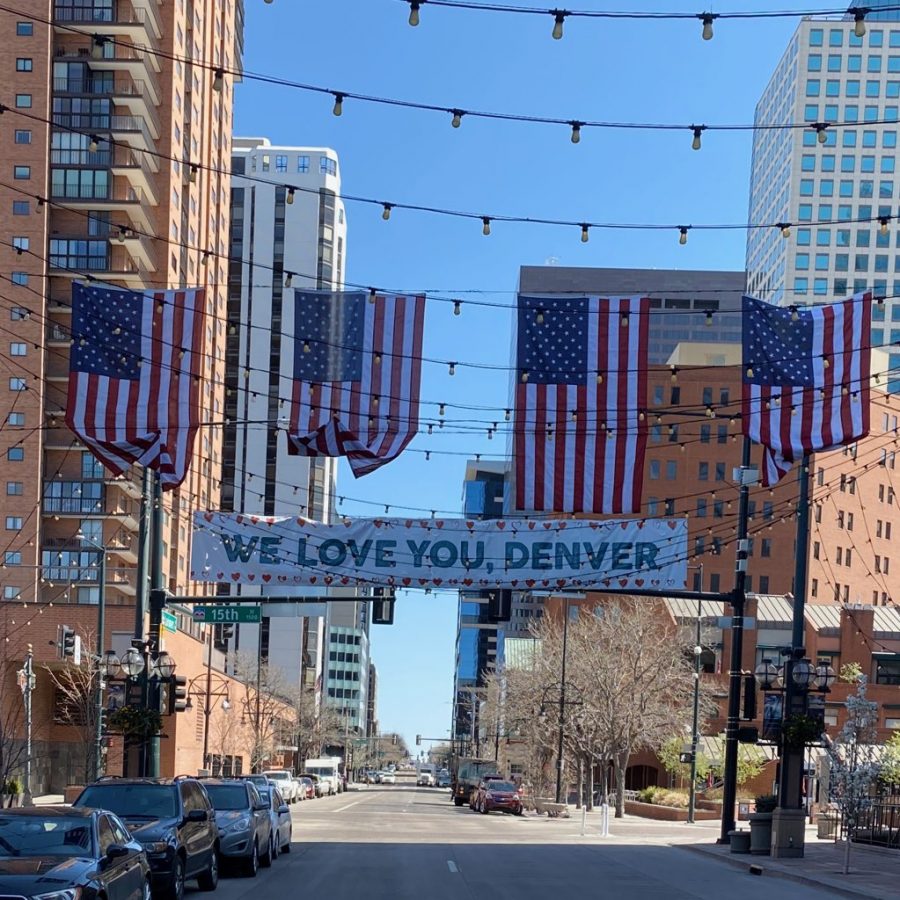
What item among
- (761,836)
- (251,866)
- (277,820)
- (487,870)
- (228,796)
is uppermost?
(228,796)

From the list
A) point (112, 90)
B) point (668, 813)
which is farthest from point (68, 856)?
point (112, 90)

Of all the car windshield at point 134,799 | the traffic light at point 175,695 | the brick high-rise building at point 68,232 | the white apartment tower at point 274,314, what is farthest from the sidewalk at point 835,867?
the white apartment tower at point 274,314

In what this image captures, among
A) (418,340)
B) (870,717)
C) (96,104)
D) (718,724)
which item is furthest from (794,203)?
(418,340)

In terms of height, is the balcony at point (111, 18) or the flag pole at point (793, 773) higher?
the balcony at point (111, 18)

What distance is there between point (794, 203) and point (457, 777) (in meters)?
108

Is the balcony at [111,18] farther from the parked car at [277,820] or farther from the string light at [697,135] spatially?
the string light at [697,135]

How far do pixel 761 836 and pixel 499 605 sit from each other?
313 inches

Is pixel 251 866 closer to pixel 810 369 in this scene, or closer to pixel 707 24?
pixel 810 369

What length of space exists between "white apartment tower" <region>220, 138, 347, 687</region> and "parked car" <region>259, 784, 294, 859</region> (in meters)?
107

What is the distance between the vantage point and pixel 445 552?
1414 inches

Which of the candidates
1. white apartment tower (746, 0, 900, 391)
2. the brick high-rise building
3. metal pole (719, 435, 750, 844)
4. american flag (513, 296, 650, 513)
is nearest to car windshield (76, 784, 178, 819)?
american flag (513, 296, 650, 513)

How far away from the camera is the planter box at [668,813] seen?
66.7 meters

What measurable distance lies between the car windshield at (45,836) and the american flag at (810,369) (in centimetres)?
1628

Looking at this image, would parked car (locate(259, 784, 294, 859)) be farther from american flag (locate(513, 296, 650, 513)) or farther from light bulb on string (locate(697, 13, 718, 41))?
light bulb on string (locate(697, 13, 718, 41))
